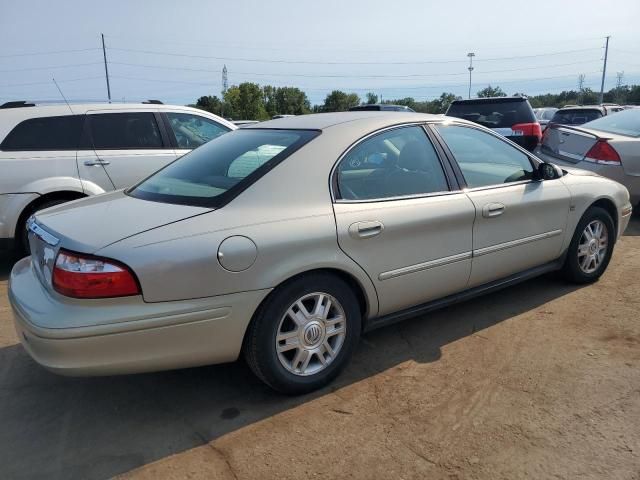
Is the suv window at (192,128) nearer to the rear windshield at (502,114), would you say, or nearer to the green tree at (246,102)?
the rear windshield at (502,114)

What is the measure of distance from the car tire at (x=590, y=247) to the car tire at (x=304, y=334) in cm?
230

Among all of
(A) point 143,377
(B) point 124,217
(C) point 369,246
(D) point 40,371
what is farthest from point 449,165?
(D) point 40,371

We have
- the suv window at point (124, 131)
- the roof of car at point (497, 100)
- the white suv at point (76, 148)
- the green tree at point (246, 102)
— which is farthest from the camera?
the green tree at point (246, 102)

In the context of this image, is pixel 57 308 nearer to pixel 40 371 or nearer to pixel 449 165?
pixel 40 371

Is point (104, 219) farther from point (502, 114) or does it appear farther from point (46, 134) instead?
point (502, 114)

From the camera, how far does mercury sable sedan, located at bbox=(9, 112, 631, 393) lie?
101 inches

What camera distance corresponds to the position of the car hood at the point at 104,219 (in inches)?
104

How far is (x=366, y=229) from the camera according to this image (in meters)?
3.12

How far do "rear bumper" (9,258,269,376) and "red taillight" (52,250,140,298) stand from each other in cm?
5

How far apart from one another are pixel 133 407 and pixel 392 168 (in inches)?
82.8

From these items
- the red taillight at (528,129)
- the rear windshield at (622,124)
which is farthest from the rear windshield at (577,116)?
the rear windshield at (622,124)

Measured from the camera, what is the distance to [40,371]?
3.46 metres

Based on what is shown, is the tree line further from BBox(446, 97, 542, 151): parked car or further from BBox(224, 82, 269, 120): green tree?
BBox(446, 97, 542, 151): parked car

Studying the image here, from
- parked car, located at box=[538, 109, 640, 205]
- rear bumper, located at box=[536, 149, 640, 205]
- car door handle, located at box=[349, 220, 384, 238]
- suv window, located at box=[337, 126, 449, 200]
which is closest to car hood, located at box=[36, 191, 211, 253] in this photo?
car door handle, located at box=[349, 220, 384, 238]
